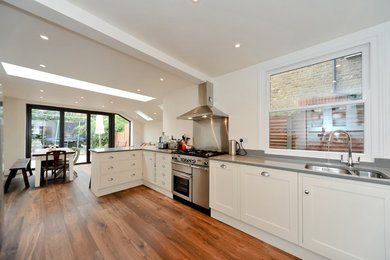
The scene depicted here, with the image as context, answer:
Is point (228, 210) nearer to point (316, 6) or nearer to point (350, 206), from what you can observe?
point (350, 206)

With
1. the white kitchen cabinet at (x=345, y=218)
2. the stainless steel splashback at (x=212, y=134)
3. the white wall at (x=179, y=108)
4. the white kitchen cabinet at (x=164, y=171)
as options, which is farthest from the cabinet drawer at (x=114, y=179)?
the white kitchen cabinet at (x=345, y=218)

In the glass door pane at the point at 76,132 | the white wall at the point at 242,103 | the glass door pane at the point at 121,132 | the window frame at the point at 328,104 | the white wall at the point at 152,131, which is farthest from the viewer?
the glass door pane at the point at 121,132

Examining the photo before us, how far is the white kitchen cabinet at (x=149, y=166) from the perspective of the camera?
3.17m

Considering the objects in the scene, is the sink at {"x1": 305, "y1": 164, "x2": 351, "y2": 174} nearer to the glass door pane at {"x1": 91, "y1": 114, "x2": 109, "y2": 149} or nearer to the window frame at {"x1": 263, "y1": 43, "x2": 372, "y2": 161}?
the window frame at {"x1": 263, "y1": 43, "x2": 372, "y2": 161}

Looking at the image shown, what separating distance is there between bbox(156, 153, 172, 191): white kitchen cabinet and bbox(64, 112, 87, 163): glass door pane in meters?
4.42

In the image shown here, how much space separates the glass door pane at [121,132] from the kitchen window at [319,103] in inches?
273

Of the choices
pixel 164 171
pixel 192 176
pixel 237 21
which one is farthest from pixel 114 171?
pixel 237 21

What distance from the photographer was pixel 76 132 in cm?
570

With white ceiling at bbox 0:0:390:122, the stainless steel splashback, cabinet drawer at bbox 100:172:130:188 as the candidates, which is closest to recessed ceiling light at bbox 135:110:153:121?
cabinet drawer at bbox 100:172:130:188

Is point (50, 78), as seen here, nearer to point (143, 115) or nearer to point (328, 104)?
point (143, 115)

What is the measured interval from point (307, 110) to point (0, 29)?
386cm

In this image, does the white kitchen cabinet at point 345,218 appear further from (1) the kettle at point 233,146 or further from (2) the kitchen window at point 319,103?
(1) the kettle at point 233,146

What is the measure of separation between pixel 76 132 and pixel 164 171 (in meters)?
5.03

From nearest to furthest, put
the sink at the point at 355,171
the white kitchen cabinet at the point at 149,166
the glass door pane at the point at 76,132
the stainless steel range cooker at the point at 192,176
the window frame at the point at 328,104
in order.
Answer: the sink at the point at 355,171
the window frame at the point at 328,104
the stainless steel range cooker at the point at 192,176
the white kitchen cabinet at the point at 149,166
the glass door pane at the point at 76,132
